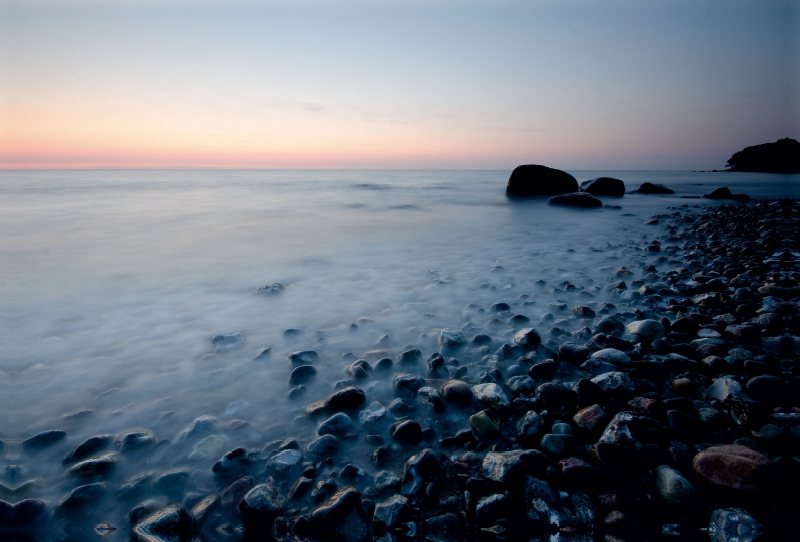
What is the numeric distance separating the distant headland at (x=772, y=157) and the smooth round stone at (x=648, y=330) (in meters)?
66.0

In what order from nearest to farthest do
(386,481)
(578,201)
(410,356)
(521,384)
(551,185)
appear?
(386,481) < (521,384) < (410,356) < (578,201) < (551,185)

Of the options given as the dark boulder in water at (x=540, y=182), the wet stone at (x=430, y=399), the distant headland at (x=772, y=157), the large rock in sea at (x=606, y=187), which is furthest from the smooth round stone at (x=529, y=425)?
the distant headland at (x=772, y=157)

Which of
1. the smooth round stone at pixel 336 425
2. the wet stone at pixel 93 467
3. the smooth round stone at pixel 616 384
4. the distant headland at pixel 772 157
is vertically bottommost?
the wet stone at pixel 93 467

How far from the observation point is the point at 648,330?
9.59 feet

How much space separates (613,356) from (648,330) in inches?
24.2

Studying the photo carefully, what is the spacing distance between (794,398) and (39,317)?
5723mm

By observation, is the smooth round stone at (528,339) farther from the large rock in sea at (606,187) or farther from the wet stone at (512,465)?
the large rock in sea at (606,187)

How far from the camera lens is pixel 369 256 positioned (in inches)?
250

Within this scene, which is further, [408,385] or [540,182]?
[540,182]

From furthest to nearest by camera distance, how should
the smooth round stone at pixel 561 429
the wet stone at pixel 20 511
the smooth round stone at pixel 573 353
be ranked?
the smooth round stone at pixel 573 353 < the smooth round stone at pixel 561 429 < the wet stone at pixel 20 511

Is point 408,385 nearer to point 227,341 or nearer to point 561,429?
point 561,429

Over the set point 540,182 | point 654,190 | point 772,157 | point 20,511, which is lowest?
point 20,511

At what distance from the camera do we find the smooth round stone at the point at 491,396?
7.06ft

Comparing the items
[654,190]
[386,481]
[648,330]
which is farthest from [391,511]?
[654,190]
